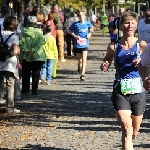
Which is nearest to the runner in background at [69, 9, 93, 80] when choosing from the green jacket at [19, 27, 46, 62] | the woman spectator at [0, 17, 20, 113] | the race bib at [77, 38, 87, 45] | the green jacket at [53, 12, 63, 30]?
the race bib at [77, 38, 87, 45]

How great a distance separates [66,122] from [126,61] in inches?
146

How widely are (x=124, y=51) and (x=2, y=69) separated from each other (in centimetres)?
468

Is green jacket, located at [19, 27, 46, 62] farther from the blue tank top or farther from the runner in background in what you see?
the blue tank top

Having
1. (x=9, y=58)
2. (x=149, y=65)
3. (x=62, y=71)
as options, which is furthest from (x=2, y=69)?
(x=62, y=71)

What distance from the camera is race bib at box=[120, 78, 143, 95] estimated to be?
811cm

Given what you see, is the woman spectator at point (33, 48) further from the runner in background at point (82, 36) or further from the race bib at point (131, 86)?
the race bib at point (131, 86)

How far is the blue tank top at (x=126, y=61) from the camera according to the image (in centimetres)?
819

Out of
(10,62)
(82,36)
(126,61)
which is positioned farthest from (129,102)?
(82,36)

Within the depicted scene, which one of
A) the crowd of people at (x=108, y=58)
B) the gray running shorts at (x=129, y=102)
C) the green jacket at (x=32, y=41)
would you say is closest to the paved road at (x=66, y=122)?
the crowd of people at (x=108, y=58)

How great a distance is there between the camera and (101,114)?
493 inches

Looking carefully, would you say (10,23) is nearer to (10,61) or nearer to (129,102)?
(10,61)

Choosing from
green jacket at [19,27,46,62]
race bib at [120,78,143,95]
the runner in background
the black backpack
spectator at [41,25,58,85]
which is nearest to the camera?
race bib at [120,78,143,95]

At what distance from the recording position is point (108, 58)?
8.46 meters

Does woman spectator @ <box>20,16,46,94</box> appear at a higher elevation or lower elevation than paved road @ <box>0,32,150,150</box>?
higher
